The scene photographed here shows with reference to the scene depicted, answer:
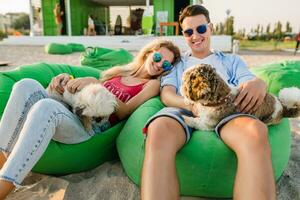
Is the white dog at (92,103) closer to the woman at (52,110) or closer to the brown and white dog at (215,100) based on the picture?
the woman at (52,110)

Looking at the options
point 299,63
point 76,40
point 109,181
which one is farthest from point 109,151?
point 76,40

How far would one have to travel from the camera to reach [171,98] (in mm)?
2141

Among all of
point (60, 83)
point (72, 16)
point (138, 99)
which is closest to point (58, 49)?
point (72, 16)

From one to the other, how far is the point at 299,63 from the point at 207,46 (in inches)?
45.6

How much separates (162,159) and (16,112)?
36.6 inches

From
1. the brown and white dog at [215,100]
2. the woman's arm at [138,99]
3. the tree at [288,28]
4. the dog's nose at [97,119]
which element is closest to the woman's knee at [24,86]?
the dog's nose at [97,119]

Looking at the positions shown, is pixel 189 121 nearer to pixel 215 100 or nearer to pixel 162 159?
pixel 215 100

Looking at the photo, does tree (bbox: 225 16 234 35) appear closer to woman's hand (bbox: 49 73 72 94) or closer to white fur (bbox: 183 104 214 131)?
woman's hand (bbox: 49 73 72 94)

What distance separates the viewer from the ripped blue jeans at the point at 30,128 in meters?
1.65

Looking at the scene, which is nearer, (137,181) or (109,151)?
(137,181)

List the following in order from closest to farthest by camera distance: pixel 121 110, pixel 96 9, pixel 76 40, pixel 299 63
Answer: pixel 121 110, pixel 299 63, pixel 76 40, pixel 96 9

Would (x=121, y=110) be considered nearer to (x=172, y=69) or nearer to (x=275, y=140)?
(x=172, y=69)

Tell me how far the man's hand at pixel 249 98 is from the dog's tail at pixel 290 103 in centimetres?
26

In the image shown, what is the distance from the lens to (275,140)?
6.29ft
